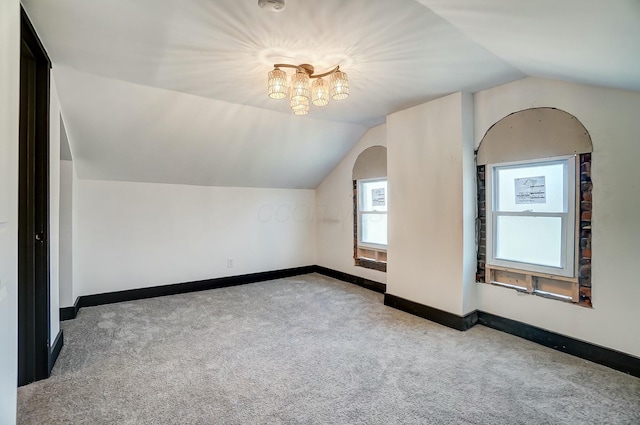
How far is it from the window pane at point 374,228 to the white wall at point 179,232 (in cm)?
123

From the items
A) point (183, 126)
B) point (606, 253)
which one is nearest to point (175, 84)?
point (183, 126)

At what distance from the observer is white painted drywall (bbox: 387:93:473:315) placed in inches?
124

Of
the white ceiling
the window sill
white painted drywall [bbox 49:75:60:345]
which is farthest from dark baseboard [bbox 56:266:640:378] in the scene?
the white ceiling

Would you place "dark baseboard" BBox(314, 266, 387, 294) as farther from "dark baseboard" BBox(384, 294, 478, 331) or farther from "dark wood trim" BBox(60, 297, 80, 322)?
"dark wood trim" BBox(60, 297, 80, 322)

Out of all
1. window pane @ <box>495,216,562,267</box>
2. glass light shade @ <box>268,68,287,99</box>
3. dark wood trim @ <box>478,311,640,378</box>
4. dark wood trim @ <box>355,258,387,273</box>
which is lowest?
dark wood trim @ <box>478,311,640,378</box>

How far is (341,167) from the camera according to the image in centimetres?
A: 512

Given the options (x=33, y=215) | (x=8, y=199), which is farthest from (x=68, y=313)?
A: (x=8, y=199)

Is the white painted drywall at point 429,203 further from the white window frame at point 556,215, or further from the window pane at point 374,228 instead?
the window pane at point 374,228

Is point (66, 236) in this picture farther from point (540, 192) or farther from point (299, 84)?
point (540, 192)

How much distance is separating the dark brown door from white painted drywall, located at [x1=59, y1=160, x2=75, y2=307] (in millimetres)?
1325

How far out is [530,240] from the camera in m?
2.91

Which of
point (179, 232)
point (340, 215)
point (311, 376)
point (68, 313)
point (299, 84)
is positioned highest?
point (299, 84)

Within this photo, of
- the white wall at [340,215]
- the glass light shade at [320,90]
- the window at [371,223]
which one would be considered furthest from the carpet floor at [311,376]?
the glass light shade at [320,90]

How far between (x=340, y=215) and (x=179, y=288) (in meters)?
2.65
